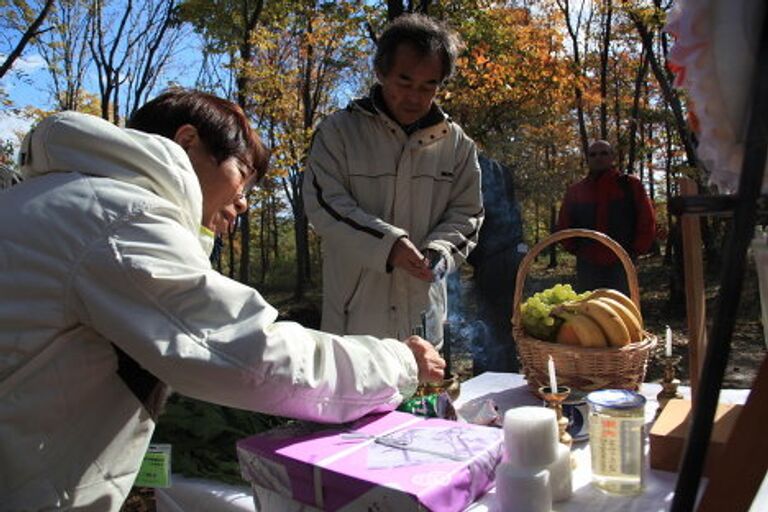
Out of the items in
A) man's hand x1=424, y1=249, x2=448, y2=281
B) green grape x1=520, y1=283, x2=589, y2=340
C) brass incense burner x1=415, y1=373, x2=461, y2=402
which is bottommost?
brass incense burner x1=415, y1=373, x2=461, y2=402

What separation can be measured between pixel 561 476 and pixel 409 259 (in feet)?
3.76

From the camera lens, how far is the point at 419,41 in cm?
225

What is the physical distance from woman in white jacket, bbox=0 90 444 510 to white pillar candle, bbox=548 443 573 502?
0.36m

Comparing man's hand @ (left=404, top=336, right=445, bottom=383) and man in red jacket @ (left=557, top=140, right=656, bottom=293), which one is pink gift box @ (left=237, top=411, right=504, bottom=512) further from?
man in red jacket @ (left=557, top=140, right=656, bottom=293)

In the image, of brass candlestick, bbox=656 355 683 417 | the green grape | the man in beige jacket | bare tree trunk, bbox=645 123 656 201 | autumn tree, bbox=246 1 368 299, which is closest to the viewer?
brass candlestick, bbox=656 355 683 417

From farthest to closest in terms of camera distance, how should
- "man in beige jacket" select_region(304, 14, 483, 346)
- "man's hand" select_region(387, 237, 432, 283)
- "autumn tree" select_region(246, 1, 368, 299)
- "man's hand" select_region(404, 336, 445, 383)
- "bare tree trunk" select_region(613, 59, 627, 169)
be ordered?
"bare tree trunk" select_region(613, 59, 627, 169)
"autumn tree" select_region(246, 1, 368, 299)
"man in beige jacket" select_region(304, 14, 483, 346)
"man's hand" select_region(387, 237, 432, 283)
"man's hand" select_region(404, 336, 445, 383)

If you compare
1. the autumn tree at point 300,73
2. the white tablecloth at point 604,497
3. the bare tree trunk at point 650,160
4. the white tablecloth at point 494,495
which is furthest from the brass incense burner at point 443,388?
the bare tree trunk at point 650,160

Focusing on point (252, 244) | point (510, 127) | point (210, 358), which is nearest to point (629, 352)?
point (210, 358)

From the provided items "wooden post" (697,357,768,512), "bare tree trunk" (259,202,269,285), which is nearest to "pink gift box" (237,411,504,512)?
"wooden post" (697,357,768,512)

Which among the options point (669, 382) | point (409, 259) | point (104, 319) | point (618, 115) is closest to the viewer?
point (104, 319)

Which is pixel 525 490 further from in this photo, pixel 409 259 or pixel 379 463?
pixel 409 259

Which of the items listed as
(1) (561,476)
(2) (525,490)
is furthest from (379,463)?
(1) (561,476)

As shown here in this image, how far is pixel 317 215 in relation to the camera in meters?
2.37

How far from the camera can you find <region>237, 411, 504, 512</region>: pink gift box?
3.06ft
